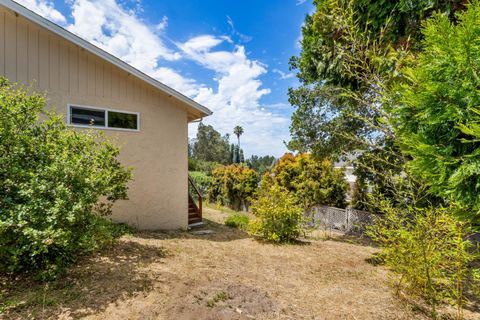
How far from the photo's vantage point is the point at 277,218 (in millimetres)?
7781

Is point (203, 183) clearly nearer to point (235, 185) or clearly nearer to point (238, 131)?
point (235, 185)

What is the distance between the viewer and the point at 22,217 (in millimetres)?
3656

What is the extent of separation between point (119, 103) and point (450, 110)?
838 cm

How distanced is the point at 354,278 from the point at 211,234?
17.3 feet

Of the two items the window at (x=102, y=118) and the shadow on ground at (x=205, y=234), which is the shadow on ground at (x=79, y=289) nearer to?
the shadow on ground at (x=205, y=234)

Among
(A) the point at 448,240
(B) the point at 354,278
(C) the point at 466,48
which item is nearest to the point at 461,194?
(C) the point at 466,48

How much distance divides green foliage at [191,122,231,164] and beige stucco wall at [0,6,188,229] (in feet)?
144

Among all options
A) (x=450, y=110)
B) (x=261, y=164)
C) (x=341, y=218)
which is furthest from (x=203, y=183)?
(x=261, y=164)

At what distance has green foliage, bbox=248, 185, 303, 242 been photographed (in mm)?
7738

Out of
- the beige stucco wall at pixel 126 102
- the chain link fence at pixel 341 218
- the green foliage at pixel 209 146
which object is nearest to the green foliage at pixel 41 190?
the beige stucco wall at pixel 126 102

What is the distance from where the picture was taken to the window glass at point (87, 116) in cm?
728

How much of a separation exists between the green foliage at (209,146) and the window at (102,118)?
1751 inches

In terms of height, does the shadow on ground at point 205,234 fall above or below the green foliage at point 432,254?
below

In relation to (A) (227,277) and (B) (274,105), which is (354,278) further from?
(B) (274,105)
